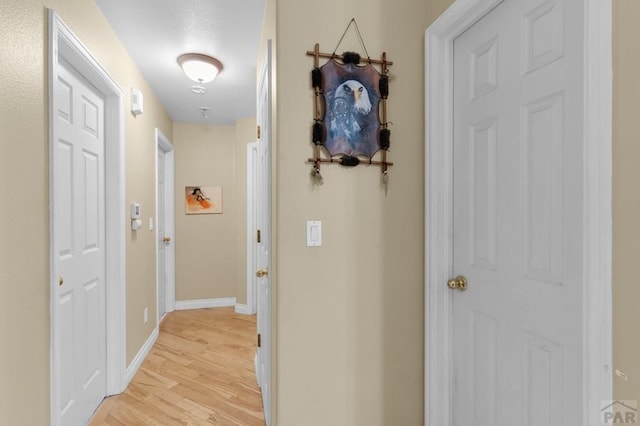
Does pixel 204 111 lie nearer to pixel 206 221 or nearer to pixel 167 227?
pixel 206 221

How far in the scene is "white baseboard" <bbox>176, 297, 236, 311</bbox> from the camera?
4.38 m

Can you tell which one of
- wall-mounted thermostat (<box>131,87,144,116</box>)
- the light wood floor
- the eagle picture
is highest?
wall-mounted thermostat (<box>131,87,144,116</box>)

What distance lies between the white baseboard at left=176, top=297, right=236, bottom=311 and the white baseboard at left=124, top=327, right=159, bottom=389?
0.98 meters

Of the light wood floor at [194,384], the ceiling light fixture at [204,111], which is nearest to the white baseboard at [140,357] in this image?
the light wood floor at [194,384]

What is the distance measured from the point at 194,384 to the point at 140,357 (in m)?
0.67

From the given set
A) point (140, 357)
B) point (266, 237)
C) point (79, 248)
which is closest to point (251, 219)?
point (140, 357)

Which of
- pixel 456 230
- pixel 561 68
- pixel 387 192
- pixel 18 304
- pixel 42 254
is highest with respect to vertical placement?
pixel 561 68

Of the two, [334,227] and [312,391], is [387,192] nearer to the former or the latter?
[334,227]

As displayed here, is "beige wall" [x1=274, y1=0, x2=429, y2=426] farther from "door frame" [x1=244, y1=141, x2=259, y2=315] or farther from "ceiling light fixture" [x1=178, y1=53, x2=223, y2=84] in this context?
"door frame" [x1=244, y1=141, x2=259, y2=315]

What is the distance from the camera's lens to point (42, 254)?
142cm

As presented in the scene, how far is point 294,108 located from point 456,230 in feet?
2.93

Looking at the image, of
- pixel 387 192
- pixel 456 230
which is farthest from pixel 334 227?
pixel 456 230
